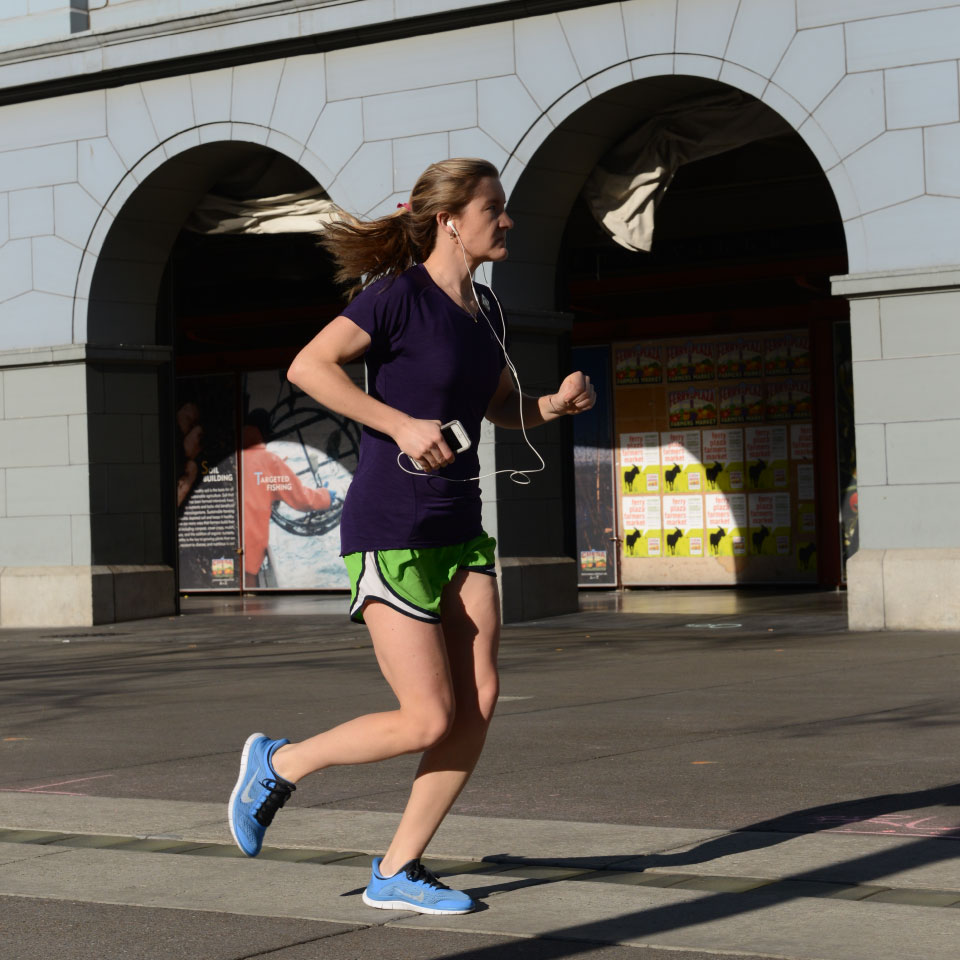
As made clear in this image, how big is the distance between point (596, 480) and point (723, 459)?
4.96 feet

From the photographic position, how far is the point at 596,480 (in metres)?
19.4

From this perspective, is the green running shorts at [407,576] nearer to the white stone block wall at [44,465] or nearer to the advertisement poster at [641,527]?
the white stone block wall at [44,465]

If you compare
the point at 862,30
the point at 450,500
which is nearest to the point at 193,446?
the point at 862,30

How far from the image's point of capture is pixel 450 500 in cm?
440

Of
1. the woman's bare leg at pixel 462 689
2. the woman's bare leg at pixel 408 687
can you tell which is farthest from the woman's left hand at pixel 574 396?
the woman's bare leg at pixel 408 687

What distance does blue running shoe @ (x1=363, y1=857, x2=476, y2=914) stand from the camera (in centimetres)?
435

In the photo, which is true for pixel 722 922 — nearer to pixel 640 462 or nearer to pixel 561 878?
pixel 561 878

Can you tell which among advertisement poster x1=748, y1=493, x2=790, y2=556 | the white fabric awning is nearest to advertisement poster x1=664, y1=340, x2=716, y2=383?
advertisement poster x1=748, y1=493, x2=790, y2=556

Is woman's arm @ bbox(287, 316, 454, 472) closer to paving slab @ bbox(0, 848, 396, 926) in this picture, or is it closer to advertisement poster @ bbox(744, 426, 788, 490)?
paving slab @ bbox(0, 848, 396, 926)

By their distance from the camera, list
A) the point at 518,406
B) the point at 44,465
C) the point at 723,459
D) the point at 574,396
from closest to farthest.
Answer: the point at 574,396 → the point at 518,406 → the point at 44,465 → the point at 723,459

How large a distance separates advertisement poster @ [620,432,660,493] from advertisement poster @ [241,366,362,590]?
3.05 meters

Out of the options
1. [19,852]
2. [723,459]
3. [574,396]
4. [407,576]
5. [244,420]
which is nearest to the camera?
[407,576]

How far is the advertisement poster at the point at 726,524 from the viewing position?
18.5 metres

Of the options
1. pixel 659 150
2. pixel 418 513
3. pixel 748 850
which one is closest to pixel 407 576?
pixel 418 513
